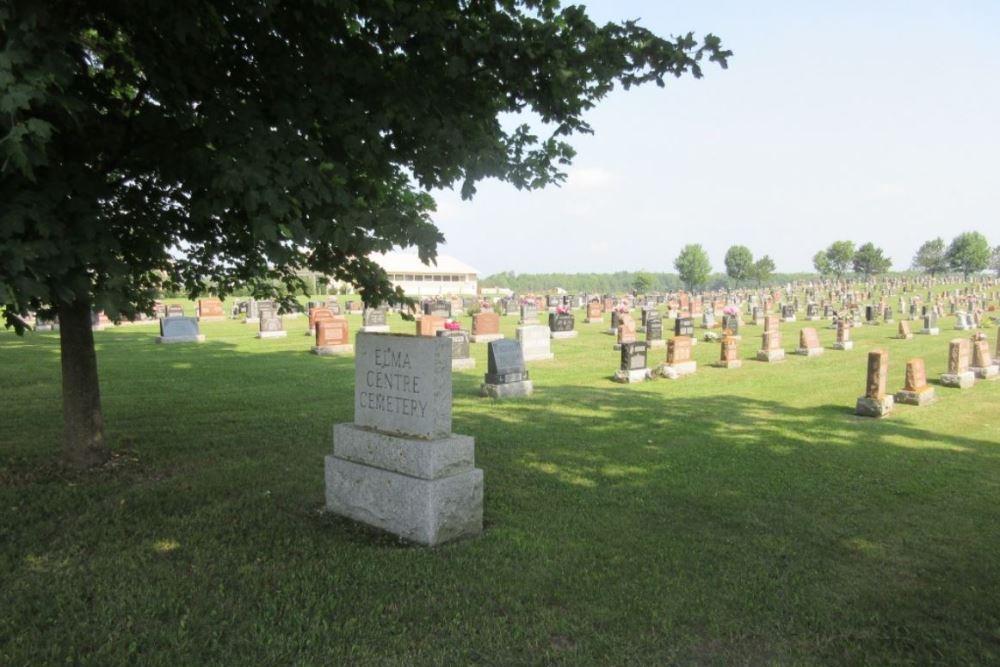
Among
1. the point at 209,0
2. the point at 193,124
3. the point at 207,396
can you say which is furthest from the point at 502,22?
the point at 207,396

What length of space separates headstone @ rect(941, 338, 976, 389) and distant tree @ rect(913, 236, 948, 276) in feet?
349

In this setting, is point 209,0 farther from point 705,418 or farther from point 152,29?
point 705,418

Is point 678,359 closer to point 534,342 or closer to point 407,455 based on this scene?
point 534,342

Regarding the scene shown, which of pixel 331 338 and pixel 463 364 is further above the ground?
pixel 331 338

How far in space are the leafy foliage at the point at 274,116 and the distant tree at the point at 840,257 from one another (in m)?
109

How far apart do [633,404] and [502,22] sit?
845cm

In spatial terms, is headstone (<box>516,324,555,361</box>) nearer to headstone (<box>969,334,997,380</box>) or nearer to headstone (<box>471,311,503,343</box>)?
headstone (<box>471,311,503,343</box>)

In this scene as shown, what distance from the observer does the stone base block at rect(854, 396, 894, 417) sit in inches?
432

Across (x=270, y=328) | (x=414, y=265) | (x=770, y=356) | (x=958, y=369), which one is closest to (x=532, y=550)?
(x=958, y=369)

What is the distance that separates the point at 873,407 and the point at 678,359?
545cm

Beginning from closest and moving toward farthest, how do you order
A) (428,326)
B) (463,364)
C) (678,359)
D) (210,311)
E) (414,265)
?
(678,359)
(463,364)
(428,326)
(210,311)
(414,265)

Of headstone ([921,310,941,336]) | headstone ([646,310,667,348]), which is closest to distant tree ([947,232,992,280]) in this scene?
headstone ([921,310,941,336])

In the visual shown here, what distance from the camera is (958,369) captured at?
13.9m

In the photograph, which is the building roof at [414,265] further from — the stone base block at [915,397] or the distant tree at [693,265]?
the stone base block at [915,397]
